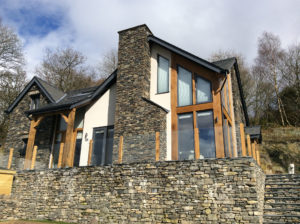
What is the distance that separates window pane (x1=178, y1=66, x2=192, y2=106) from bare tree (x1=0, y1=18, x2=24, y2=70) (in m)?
17.1

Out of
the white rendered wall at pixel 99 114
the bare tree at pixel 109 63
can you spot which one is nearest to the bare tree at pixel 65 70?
the bare tree at pixel 109 63

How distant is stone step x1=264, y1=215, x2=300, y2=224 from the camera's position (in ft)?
25.7

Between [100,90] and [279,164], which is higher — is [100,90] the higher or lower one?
the higher one

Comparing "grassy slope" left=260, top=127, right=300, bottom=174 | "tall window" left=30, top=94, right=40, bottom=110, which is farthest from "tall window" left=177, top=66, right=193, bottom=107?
"grassy slope" left=260, top=127, right=300, bottom=174

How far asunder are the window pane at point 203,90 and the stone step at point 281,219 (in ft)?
17.7

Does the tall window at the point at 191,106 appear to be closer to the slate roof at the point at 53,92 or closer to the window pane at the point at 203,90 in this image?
the window pane at the point at 203,90

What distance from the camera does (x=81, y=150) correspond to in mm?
13797

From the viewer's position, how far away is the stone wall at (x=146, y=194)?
7.76 metres

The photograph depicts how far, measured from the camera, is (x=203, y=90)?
1219 cm

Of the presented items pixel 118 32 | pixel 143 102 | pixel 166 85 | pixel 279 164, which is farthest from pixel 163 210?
pixel 279 164

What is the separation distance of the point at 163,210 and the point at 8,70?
69.0 ft

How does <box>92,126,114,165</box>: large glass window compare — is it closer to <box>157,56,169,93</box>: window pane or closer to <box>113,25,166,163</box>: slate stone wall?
<box>113,25,166,163</box>: slate stone wall

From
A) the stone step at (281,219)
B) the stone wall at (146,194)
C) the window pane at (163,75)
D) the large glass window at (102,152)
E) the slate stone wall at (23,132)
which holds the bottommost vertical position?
the stone step at (281,219)

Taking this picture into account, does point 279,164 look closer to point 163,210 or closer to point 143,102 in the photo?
point 143,102
